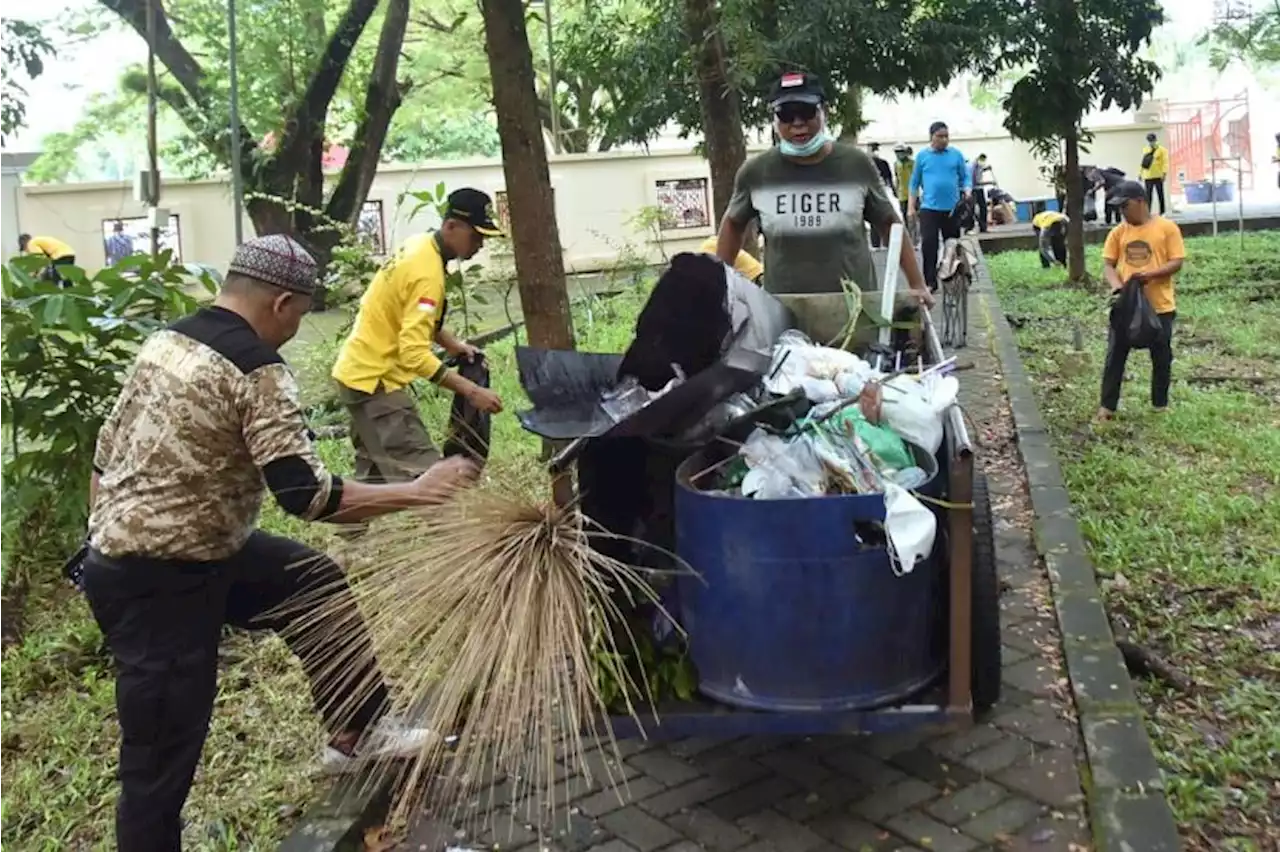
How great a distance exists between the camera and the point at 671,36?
33.3 feet

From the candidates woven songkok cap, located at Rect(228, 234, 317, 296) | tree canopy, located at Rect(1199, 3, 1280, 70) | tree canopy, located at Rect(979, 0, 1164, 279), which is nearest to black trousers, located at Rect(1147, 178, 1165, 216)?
tree canopy, located at Rect(1199, 3, 1280, 70)

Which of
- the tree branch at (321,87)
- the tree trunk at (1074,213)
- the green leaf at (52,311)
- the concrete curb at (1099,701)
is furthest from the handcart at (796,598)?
the tree branch at (321,87)

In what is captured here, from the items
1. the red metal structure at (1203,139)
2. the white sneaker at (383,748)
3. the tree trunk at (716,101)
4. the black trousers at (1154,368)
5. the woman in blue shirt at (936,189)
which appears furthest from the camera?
the red metal structure at (1203,139)

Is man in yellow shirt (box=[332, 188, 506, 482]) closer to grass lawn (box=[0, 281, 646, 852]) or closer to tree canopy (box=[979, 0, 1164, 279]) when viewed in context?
grass lawn (box=[0, 281, 646, 852])

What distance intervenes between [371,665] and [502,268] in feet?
30.7

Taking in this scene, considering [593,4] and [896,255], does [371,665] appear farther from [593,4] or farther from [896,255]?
[593,4]

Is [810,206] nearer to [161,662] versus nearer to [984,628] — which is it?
[984,628]

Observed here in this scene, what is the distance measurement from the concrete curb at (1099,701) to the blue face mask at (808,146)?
6.29ft

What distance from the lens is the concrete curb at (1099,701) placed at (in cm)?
306

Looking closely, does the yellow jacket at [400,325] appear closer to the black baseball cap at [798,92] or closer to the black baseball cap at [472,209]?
the black baseball cap at [472,209]

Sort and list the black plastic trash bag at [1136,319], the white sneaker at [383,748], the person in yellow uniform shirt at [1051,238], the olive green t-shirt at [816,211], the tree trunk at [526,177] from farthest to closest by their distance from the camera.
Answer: the person in yellow uniform shirt at [1051,238]
the black plastic trash bag at [1136,319]
the tree trunk at [526,177]
the olive green t-shirt at [816,211]
the white sneaker at [383,748]

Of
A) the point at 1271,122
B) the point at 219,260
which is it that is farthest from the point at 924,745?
the point at 1271,122

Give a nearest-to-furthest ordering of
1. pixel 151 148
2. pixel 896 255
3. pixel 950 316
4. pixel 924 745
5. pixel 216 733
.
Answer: pixel 924 745
pixel 216 733
pixel 896 255
pixel 950 316
pixel 151 148

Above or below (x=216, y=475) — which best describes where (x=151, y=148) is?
above
